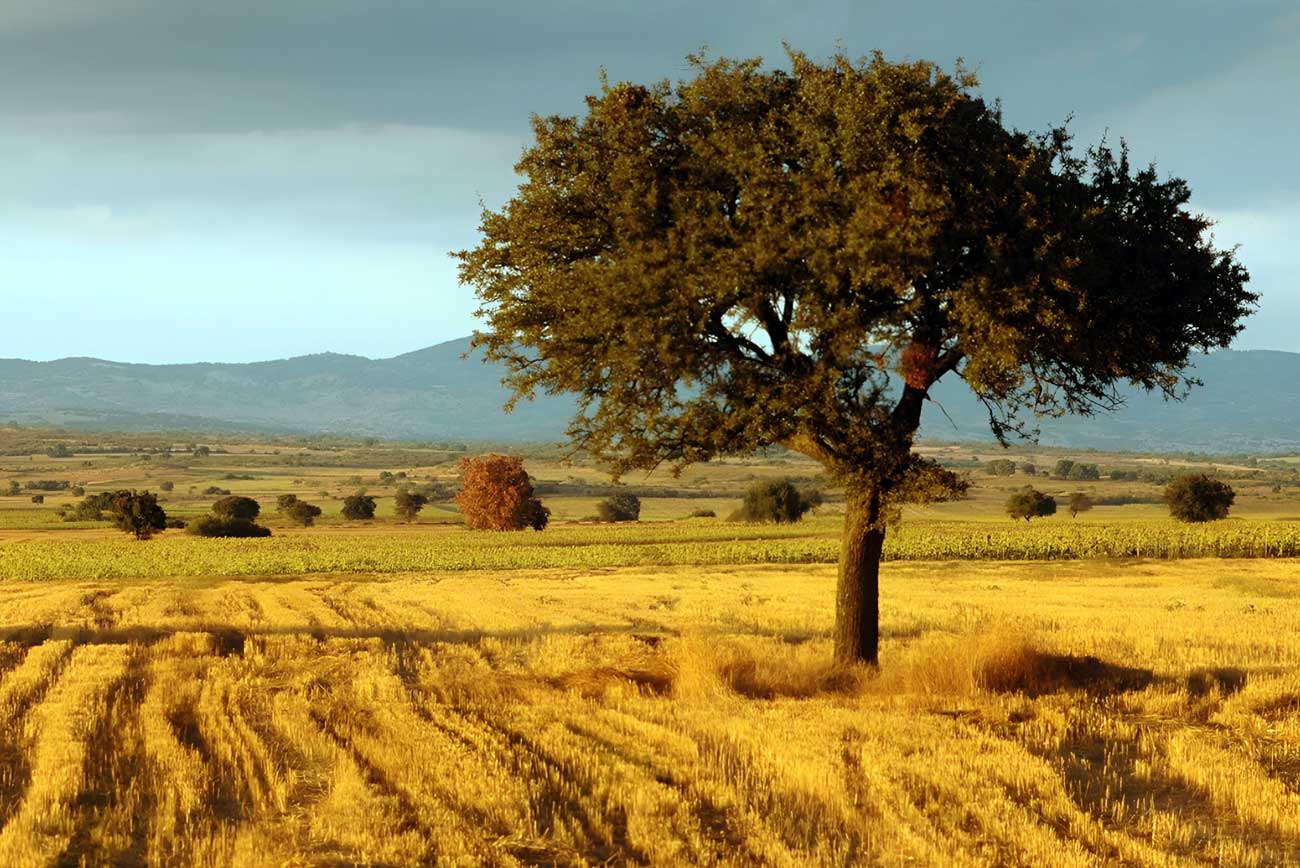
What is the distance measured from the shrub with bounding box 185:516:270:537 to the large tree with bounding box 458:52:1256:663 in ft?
260

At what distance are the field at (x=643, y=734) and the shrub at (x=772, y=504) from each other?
2782 inches

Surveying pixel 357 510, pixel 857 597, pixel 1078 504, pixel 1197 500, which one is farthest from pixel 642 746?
pixel 1078 504

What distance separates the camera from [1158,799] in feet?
44.6

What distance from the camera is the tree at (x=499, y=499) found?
106312 millimetres

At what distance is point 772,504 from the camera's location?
112 metres

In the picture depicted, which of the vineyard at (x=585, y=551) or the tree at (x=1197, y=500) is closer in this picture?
the vineyard at (x=585, y=551)

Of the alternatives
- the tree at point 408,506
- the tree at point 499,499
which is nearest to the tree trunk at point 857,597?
the tree at point 499,499

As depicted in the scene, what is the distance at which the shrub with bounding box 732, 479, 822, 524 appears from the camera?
367ft

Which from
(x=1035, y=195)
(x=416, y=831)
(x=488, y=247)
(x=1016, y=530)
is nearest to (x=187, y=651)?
(x=488, y=247)

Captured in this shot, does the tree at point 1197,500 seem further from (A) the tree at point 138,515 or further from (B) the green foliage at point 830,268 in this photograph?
(A) the tree at point 138,515

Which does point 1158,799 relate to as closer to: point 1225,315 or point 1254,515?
point 1225,315

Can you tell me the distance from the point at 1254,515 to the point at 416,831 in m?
119

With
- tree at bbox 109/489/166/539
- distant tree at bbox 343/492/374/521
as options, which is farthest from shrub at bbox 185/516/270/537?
distant tree at bbox 343/492/374/521

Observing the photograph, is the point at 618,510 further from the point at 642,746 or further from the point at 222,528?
the point at 642,746
